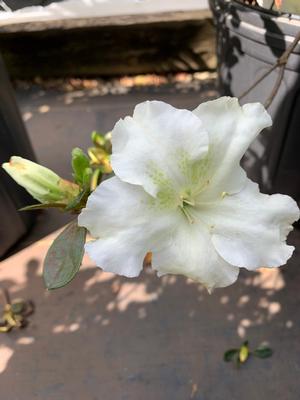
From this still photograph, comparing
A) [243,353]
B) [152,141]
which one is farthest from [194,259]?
[243,353]

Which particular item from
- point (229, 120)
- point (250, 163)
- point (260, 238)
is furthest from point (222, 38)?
point (260, 238)

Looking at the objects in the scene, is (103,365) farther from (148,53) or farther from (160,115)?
(148,53)

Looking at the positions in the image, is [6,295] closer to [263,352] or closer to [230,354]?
[230,354]

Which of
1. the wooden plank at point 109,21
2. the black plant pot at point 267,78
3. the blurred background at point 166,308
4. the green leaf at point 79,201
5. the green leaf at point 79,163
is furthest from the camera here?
the wooden plank at point 109,21

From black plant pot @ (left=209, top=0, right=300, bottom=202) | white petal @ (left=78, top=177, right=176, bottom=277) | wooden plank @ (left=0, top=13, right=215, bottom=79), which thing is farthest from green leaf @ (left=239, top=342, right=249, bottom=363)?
wooden plank @ (left=0, top=13, right=215, bottom=79)

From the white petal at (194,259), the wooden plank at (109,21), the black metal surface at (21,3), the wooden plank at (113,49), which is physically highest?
the black metal surface at (21,3)

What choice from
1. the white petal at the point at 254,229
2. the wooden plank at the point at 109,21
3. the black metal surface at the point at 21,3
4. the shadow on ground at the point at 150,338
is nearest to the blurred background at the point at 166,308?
the shadow on ground at the point at 150,338

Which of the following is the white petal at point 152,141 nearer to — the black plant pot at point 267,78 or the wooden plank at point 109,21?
the black plant pot at point 267,78
